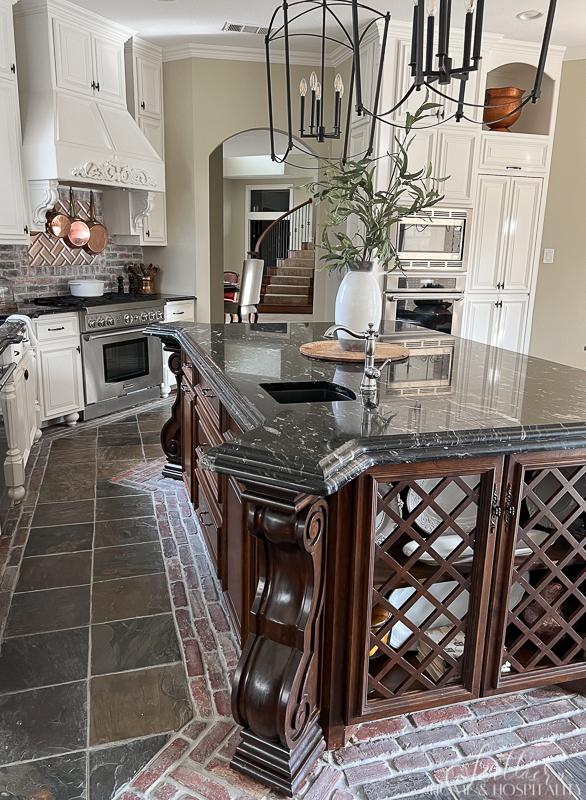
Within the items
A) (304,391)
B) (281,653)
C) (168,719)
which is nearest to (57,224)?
(304,391)

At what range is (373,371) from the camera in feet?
6.16

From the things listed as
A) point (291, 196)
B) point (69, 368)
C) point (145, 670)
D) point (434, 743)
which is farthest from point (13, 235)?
point (291, 196)

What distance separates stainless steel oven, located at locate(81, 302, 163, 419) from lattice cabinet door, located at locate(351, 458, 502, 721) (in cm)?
353

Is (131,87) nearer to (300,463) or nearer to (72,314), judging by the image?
(72,314)

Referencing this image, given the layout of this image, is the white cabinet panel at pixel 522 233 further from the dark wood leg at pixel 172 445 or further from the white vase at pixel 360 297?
the dark wood leg at pixel 172 445

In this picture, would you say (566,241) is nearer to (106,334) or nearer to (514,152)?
(514,152)

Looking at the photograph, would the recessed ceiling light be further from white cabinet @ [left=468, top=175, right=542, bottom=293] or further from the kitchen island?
the kitchen island

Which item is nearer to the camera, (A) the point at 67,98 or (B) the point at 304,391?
(B) the point at 304,391

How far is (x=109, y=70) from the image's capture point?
4891mm

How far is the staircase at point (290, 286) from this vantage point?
1134cm

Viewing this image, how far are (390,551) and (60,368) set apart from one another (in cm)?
350

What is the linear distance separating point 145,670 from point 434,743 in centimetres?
95

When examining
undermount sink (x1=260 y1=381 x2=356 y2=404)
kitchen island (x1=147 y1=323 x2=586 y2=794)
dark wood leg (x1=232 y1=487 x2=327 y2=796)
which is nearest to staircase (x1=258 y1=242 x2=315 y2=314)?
undermount sink (x1=260 y1=381 x2=356 y2=404)

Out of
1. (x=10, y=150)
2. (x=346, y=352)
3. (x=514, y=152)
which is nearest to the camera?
(x=346, y=352)
